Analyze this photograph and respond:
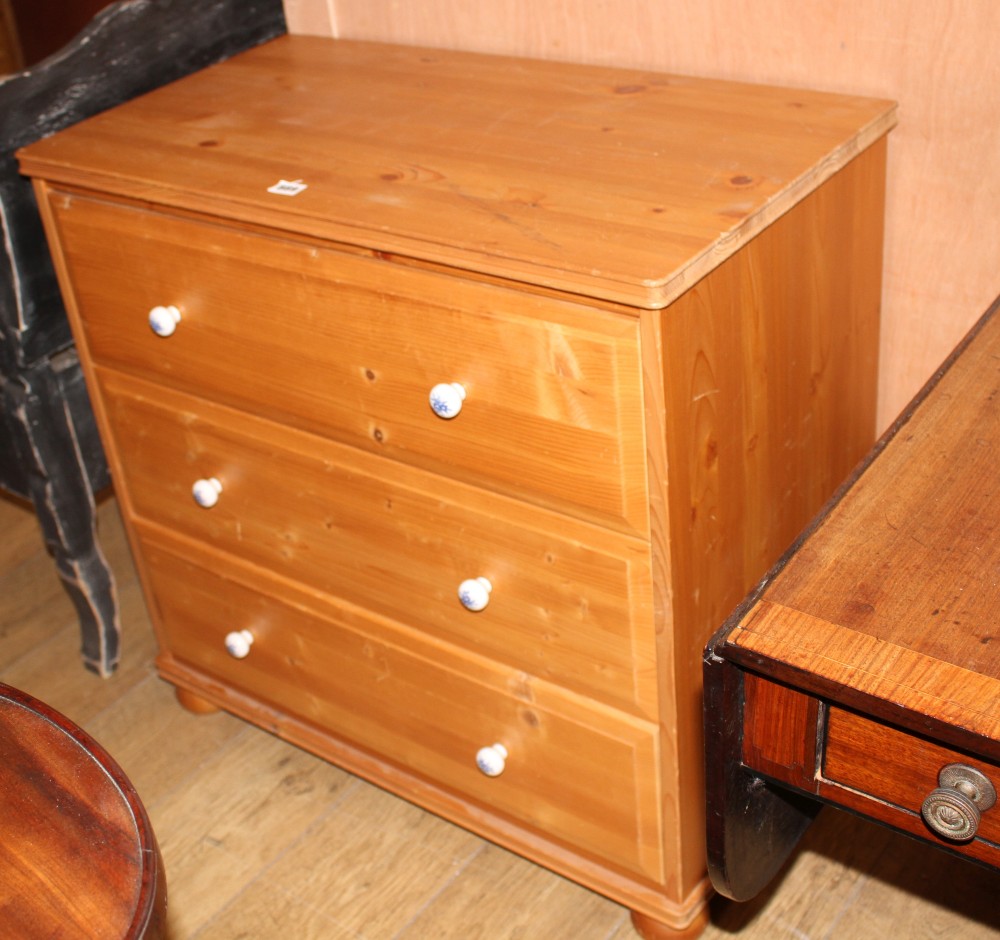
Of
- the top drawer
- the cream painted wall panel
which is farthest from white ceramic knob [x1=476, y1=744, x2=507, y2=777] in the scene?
the cream painted wall panel

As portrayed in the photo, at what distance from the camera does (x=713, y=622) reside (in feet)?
4.34

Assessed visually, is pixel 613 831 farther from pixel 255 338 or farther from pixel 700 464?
pixel 255 338

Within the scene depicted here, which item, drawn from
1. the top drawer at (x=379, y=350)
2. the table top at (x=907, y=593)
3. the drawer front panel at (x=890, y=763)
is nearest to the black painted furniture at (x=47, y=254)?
the top drawer at (x=379, y=350)

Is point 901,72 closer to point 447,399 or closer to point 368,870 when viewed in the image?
point 447,399

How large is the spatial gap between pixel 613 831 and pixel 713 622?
30cm

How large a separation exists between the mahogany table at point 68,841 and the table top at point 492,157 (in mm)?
513

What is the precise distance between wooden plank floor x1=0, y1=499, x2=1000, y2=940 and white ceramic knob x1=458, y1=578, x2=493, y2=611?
0.47 meters

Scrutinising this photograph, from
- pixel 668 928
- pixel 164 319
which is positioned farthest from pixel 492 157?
pixel 668 928

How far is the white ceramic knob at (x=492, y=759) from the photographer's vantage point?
1.47 m

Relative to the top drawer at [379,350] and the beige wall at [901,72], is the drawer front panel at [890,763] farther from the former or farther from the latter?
the beige wall at [901,72]

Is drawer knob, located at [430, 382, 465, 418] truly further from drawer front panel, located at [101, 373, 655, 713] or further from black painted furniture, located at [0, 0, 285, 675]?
black painted furniture, located at [0, 0, 285, 675]

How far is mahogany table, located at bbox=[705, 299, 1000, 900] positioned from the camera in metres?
0.82

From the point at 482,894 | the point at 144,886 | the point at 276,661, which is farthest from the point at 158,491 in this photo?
the point at 144,886

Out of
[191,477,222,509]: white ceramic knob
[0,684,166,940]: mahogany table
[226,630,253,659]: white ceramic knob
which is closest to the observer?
[0,684,166,940]: mahogany table
